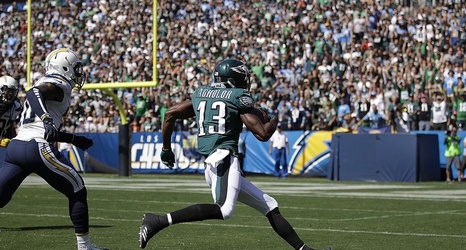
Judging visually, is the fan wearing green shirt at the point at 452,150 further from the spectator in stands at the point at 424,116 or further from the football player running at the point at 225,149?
the football player running at the point at 225,149

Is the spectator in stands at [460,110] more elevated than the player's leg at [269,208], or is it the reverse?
the spectator in stands at [460,110]

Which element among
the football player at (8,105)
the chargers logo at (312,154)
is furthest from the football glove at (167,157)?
the chargers logo at (312,154)

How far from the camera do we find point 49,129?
702 centimetres

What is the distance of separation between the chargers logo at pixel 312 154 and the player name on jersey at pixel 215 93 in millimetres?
16388

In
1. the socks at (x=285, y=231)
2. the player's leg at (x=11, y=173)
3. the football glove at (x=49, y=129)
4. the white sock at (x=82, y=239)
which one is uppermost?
the football glove at (x=49, y=129)

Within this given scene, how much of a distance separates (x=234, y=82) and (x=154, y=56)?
1389cm

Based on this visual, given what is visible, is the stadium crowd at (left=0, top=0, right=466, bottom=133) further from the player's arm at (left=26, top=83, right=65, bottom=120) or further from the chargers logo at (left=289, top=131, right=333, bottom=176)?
the player's arm at (left=26, top=83, right=65, bottom=120)

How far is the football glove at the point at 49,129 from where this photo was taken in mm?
7008

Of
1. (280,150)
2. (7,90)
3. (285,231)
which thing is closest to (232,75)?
(285,231)

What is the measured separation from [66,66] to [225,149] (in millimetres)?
1645

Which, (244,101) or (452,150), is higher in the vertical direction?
(244,101)

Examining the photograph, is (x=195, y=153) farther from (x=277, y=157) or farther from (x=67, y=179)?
(x=67, y=179)

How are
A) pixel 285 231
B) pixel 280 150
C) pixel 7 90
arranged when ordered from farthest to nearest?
1. pixel 280 150
2. pixel 7 90
3. pixel 285 231

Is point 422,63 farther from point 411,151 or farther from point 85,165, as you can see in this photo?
point 85,165
